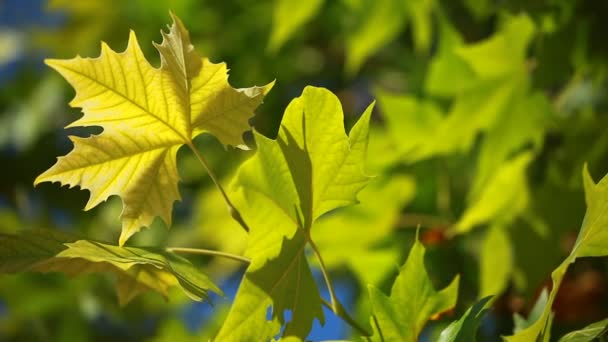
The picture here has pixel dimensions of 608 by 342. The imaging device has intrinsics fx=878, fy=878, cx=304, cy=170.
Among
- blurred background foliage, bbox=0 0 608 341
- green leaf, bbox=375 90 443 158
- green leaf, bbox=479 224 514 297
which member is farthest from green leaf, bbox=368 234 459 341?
green leaf, bbox=375 90 443 158

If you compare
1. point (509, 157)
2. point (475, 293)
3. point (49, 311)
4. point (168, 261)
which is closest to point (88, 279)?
point (49, 311)

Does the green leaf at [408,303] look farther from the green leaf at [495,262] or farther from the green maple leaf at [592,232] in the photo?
the green leaf at [495,262]

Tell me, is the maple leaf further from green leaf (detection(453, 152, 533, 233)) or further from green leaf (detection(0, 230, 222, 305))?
green leaf (detection(453, 152, 533, 233))

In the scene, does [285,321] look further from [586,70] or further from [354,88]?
[354,88]

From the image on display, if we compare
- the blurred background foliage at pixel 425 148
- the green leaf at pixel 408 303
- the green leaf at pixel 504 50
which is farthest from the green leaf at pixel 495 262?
the green leaf at pixel 408 303

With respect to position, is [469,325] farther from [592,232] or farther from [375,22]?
[375,22]

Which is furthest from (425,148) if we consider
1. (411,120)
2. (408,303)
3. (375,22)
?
(408,303)
